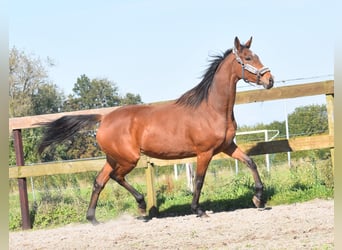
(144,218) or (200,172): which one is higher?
(200,172)

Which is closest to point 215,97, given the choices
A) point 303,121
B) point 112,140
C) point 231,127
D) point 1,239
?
point 231,127

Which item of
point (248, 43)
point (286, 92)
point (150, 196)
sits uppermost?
point (248, 43)

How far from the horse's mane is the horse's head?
8.0 inches

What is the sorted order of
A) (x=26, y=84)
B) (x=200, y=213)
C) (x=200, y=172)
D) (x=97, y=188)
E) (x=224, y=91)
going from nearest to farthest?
1. (x=200, y=213)
2. (x=200, y=172)
3. (x=224, y=91)
4. (x=97, y=188)
5. (x=26, y=84)

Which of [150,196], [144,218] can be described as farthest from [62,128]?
[144,218]

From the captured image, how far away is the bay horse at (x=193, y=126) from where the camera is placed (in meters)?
5.91

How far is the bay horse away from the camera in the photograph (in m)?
5.91

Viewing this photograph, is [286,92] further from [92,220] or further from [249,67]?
[92,220]

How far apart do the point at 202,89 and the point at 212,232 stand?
2.11 metres

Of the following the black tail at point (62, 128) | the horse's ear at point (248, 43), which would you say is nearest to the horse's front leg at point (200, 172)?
the horse's ear at point (248, 43)

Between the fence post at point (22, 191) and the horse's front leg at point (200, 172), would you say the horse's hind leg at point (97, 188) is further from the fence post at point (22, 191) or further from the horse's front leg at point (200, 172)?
the horse's front leg at point (200, 172)

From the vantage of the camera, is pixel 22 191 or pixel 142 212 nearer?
pixel 142 212

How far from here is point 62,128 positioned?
6602 mm

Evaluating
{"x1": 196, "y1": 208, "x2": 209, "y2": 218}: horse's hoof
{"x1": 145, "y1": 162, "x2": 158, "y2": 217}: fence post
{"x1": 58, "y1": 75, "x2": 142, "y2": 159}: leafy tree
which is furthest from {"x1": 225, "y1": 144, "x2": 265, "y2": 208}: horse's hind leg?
{"x1": 58, "y1": 75, "x2": 142, "y2": 159}: leafy tree
